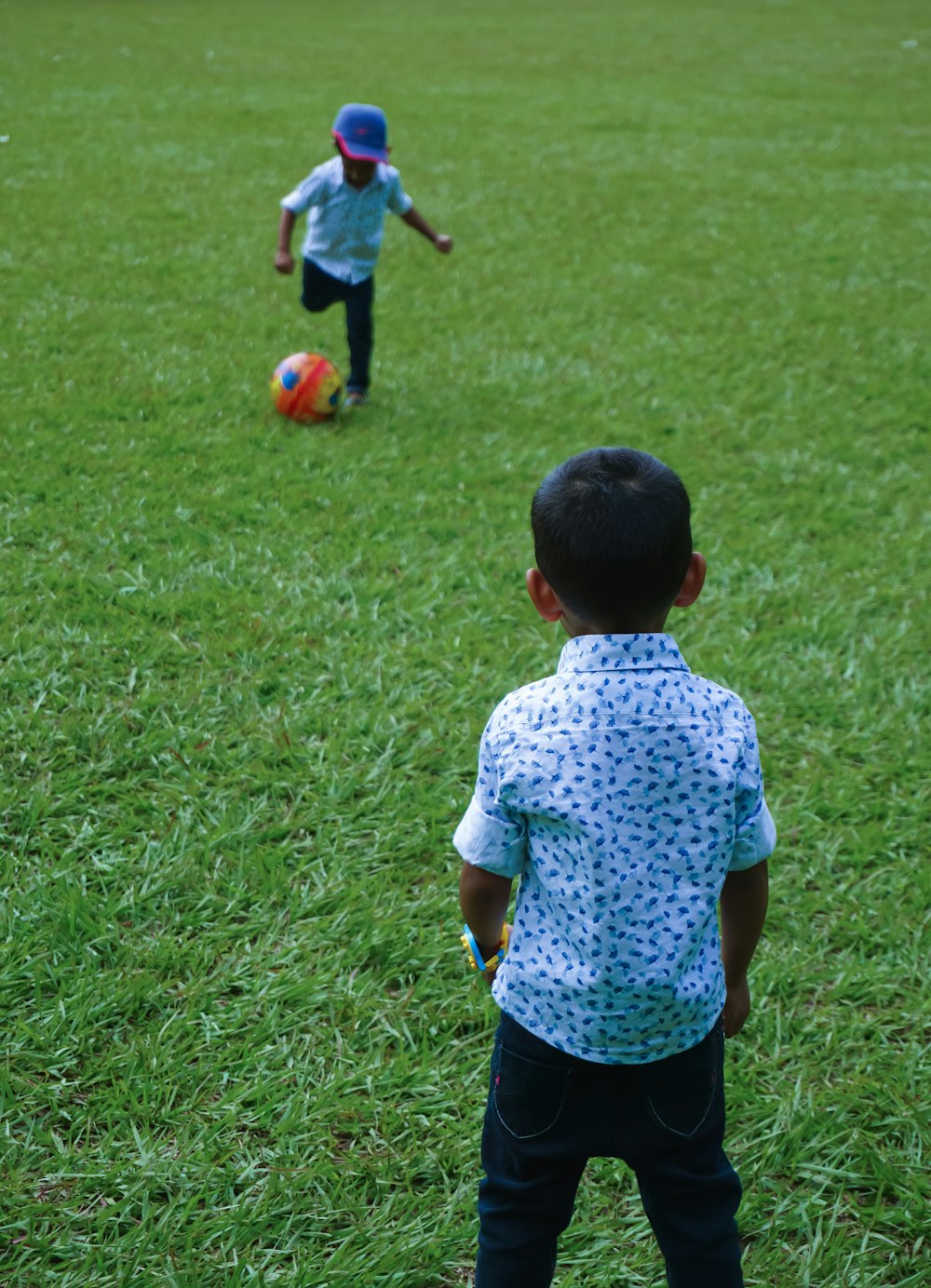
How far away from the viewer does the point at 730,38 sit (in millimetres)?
21656

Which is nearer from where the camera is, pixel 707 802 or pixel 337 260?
pixel 707 802

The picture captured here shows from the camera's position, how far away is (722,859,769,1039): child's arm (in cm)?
163

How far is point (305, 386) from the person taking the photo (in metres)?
5.29

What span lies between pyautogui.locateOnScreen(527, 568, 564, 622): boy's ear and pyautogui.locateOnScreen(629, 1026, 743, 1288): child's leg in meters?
0.63

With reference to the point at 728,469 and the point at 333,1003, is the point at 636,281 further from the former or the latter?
the point at 333,1003

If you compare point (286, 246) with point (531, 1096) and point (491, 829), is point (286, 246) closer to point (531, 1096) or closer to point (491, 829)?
point (491, 829)

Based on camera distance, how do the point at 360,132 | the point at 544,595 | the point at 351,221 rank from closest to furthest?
the point at 544,595, the point at 360,132, the point at 351,221

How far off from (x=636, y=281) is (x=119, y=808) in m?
6.20

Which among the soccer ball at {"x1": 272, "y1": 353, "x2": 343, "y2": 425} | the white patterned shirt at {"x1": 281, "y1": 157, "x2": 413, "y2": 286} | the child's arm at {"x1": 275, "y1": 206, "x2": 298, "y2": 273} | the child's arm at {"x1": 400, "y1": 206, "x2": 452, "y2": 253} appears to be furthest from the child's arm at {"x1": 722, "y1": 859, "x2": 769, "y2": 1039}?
the child's arm at {"x1": 400, "y1": 206, "x2": 452, "y2": 253}

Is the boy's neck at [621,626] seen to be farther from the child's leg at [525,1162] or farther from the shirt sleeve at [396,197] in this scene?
the shirt sleeve at [396,197]

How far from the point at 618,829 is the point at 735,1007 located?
1.71ft

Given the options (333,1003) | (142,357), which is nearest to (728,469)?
(142,357)

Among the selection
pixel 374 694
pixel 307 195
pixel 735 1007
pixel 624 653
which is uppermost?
pixel 624 653

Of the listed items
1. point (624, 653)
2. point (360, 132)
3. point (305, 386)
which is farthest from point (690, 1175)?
point (360, 132)
